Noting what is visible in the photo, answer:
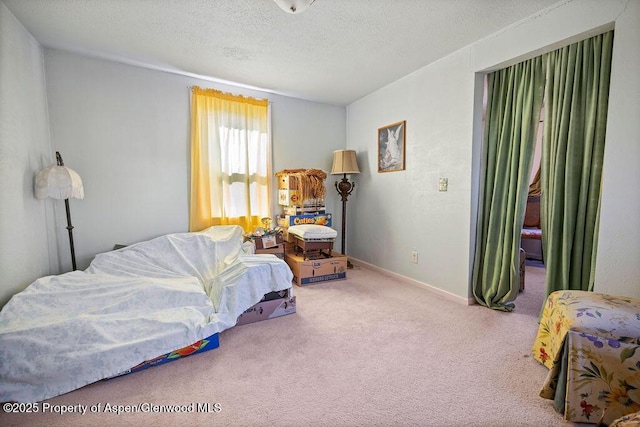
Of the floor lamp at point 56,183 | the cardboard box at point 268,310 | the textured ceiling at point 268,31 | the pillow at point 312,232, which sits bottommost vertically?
the cardboard box at point 268,310

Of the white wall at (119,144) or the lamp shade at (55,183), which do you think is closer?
the lamp shade at (55,183)

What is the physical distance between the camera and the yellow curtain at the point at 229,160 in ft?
10.2

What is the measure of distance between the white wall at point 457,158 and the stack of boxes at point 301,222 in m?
0.67

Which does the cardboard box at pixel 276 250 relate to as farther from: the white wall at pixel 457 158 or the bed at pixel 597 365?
the bed at pixel 597 365

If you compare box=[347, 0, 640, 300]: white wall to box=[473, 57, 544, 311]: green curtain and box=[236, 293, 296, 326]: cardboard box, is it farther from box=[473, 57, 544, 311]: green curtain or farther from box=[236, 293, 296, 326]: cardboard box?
box=[236, 293, 296, 326]: cardboard box

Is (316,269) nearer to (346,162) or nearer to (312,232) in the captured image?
(312,232)

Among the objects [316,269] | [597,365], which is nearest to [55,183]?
[316,269]

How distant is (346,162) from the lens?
363 centimetres

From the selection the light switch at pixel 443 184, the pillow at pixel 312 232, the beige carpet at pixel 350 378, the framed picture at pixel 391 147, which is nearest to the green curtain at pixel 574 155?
the beige carpet at pixel 350 378

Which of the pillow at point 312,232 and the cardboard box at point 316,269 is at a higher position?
the pillow at point 312,232

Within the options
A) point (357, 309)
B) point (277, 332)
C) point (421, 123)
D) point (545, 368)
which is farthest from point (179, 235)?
point (545, 368)

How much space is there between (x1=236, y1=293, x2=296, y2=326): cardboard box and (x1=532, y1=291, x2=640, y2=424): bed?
1696mm

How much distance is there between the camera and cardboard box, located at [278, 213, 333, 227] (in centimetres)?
345

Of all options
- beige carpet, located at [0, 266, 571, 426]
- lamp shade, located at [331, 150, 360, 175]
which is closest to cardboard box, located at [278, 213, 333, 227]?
lamp shade, located at [331, 150, 360, 175]
